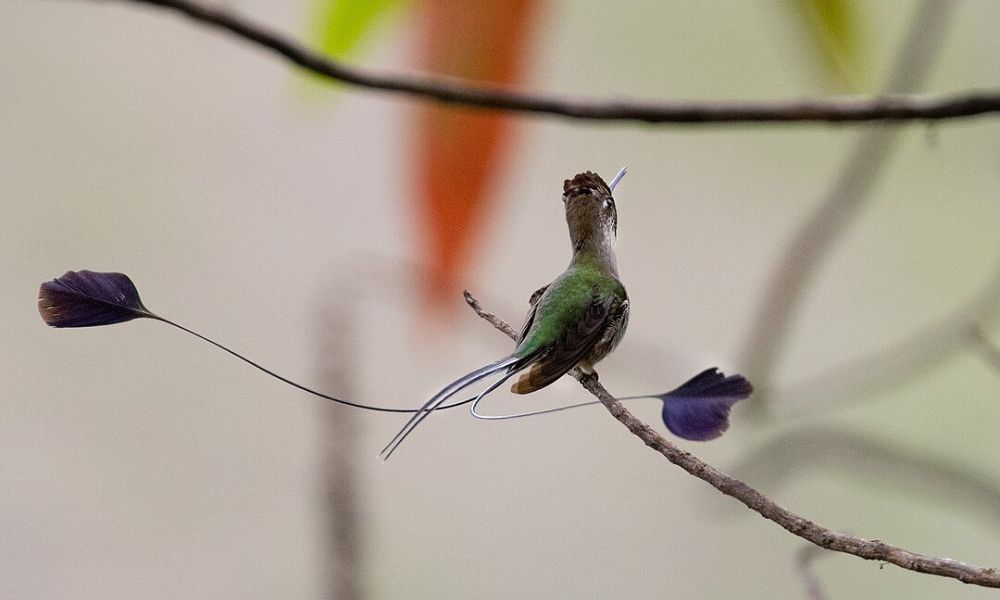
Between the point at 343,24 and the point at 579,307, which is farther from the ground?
the point at 343,24

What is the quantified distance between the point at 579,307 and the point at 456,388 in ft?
0.15

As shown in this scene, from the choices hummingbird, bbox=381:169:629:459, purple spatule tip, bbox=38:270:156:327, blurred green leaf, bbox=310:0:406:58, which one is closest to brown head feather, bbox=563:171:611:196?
hummingbird, bbox=381:169:629:459

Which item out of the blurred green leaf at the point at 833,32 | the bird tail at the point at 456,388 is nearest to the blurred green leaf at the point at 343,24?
the blurred green leaf at the point at 833,32

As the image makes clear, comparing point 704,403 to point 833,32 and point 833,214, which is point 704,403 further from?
point 833,214

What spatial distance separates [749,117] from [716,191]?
0.65m

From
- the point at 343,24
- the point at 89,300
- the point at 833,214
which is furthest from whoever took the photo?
the point at 833,214

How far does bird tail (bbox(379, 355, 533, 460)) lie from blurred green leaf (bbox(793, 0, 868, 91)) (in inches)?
16.3

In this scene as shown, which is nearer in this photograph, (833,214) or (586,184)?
(586,184)

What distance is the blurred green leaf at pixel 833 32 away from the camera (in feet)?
1.74

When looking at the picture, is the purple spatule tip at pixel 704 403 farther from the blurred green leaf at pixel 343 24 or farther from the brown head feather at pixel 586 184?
the blurred green leaf at pixel 343 24

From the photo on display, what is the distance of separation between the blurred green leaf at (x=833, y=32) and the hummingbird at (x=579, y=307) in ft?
1.20

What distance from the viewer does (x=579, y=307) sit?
0.20m

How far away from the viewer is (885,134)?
67cm

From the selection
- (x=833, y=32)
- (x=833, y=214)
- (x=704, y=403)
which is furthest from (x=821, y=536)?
(x=833, y=214)
